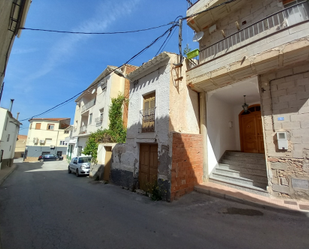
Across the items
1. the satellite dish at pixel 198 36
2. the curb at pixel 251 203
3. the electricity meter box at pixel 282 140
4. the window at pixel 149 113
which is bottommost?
the curb at pixel 251 203

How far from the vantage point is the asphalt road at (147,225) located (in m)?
3.11

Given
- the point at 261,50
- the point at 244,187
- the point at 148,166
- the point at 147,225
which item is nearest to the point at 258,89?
the point at 261,50

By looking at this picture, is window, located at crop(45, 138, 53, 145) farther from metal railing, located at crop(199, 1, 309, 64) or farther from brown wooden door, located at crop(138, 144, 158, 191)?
metal railing, located at crop(199, 1, 309, 64)

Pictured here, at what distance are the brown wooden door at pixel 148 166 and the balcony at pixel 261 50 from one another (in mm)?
3741

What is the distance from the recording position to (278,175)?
4.98 meters

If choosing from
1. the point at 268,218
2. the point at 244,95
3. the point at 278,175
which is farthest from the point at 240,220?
the point at 244,95

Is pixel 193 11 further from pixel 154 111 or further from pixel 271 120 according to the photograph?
pixel 271 120

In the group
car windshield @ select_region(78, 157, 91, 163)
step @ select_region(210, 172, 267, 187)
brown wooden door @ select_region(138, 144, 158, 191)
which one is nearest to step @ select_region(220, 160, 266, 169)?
step @ select_region(210, 172, 267, 187)

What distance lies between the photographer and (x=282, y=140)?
494 cm

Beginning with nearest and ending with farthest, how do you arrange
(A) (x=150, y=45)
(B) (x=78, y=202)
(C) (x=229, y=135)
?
(B) (x=78, y=202), (A) (x=150, y=45), (C) (x=229, y=135)

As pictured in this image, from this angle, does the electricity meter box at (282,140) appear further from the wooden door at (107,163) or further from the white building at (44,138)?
the white building at (44,138)

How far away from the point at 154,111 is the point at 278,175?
520 centimetres

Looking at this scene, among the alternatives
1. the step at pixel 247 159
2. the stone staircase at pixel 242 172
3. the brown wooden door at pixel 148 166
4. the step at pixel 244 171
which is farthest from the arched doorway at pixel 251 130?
the brown wooden door at pixel 148 166

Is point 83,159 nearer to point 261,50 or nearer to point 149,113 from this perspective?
point 149,113
